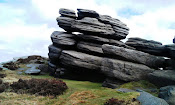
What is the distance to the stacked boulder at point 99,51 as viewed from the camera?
25141 millimetres

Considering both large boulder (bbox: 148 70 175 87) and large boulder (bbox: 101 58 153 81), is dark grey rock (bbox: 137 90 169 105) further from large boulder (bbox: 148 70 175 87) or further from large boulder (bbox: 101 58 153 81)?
large boulder (bbox: 101 58 153 81)

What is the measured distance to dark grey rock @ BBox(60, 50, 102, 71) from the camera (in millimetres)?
29672

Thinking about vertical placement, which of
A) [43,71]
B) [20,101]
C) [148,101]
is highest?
[148,101]

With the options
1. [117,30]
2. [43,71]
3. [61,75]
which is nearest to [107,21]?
[117,30]

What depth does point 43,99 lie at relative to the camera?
1576cm

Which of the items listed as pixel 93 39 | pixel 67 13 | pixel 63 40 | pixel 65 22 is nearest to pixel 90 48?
pixel 93 39

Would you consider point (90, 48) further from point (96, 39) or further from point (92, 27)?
point (92, 27)

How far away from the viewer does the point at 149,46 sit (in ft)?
96.8

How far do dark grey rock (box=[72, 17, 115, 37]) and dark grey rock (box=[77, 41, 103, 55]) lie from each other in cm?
281

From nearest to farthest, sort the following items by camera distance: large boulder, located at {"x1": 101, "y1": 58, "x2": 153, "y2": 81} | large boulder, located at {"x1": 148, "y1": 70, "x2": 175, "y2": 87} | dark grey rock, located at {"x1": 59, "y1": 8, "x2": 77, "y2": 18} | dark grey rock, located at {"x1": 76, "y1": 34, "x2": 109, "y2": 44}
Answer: large boulder, located at {"x1": 148, "y1": 70, "x2": 175, "y2": 87} < large boulder, located at {"x1": 101, "y1": 58, "x2": 153, "y2": 81} < dark grey rock, located at {"x1": 76, "y1": 34, "x2": 109, "y2": 44} < dark grey rock, located at {"x1": 59, "y1": 8, "x2": 77, "y2": 18}

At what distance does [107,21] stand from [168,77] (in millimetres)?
18987

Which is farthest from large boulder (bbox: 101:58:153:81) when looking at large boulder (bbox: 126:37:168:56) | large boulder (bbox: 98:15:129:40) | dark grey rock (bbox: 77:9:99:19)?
dark grey rock (bbox: 77:9:99:19)

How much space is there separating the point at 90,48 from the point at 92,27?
15.4ft

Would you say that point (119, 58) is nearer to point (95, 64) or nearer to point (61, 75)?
point (95, 64)
